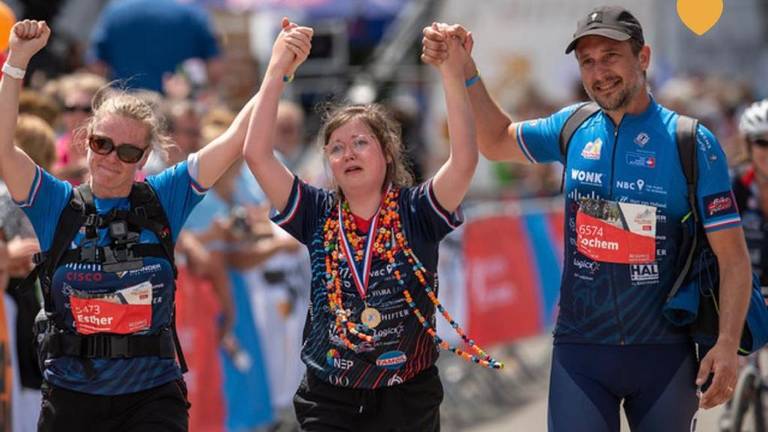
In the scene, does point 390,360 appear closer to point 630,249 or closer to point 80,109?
point 630,249

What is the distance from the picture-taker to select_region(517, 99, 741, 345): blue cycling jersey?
207 inches

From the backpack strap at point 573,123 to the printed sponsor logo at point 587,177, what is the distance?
0.39 feet

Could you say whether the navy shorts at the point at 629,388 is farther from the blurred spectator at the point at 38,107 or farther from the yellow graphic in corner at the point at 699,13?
the blurred spectator at the point at 38,107

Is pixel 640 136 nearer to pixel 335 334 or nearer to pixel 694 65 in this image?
pixel 335 334

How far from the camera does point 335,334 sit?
527 centimetres

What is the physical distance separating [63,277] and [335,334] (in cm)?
102

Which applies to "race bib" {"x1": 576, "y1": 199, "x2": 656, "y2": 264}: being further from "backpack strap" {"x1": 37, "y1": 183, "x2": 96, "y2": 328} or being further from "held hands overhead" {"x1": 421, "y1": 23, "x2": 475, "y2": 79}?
"backpack strap" {"x1": 37, "y1": 183, "x2": 96, "y2": 328}

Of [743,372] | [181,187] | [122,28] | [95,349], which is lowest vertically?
[743,372]

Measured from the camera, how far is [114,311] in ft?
16.9

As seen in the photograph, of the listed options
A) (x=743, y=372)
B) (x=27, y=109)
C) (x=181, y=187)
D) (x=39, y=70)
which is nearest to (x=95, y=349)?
(x=181, y=187)

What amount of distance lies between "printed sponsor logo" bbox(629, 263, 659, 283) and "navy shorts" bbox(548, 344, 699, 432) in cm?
25

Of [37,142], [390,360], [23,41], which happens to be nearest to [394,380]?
[390,360]

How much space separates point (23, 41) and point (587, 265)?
7.38ft

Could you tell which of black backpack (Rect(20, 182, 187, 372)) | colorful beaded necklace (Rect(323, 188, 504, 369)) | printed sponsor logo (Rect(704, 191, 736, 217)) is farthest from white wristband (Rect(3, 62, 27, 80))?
printed sponsor logo (Rect(704, 191, 736, 217))
